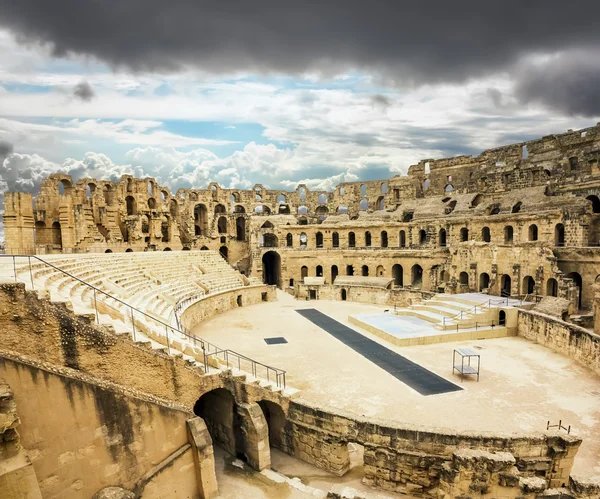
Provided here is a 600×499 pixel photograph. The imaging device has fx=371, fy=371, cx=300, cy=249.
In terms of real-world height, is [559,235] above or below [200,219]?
below

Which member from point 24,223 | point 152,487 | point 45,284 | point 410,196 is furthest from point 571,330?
point 24,223

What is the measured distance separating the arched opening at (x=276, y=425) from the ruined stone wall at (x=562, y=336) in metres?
12.6

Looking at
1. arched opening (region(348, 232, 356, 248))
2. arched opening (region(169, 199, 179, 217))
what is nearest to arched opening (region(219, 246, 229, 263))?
arched opening (region(169, 199, 179, 217))

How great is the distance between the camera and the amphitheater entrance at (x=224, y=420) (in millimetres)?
11430

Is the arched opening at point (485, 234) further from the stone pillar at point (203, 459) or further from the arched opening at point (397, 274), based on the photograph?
the stone pillar at point (203, 459)

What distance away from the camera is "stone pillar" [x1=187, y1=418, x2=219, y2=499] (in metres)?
9.34

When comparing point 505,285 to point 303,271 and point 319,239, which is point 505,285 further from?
point 319,239

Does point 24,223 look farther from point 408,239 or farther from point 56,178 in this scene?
point 408,239

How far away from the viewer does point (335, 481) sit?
10.5 metres

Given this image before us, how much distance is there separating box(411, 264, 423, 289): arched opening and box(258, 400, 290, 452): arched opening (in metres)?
22.1

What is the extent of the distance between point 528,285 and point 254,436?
822 inches

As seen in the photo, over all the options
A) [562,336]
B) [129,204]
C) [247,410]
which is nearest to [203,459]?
[247,410]

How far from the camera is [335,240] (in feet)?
125

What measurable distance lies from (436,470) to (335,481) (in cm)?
278
